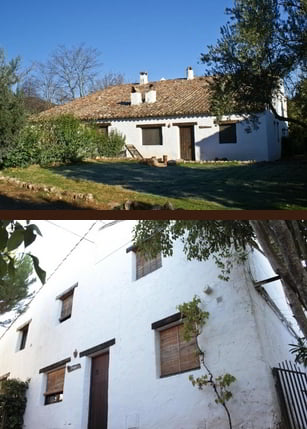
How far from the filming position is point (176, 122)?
191cm

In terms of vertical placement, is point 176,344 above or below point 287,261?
below

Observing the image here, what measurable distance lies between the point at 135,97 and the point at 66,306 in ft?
5.01

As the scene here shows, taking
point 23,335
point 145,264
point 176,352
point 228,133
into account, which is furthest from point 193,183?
point 23,335

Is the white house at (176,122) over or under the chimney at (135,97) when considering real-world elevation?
under

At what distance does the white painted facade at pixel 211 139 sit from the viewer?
1.81 metres

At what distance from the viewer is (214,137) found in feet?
6.15

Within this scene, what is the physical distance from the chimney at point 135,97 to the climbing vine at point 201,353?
3.79 ft

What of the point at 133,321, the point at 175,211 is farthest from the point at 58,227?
the point at 175,211

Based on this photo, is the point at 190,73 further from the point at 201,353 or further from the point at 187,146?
the point at 201,353

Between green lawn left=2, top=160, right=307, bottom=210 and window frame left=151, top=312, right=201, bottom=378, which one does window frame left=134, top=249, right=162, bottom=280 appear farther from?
green lawn left=2, top=160, right=307, bottom=210

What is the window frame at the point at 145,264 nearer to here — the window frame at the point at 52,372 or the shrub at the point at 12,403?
the window frame at the point at 52,372

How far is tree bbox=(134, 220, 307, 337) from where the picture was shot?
2123 mm

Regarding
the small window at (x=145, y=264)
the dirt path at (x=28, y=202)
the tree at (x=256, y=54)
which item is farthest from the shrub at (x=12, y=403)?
the tree at (x=256, y=54)

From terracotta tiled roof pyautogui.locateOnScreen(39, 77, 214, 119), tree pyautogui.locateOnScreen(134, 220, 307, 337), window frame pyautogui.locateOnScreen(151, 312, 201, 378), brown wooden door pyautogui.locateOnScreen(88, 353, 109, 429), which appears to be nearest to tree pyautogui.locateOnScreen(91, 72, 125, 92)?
terracotta tiled roof pyautogui.locateOnScreen(39, 77, 214, 119)
